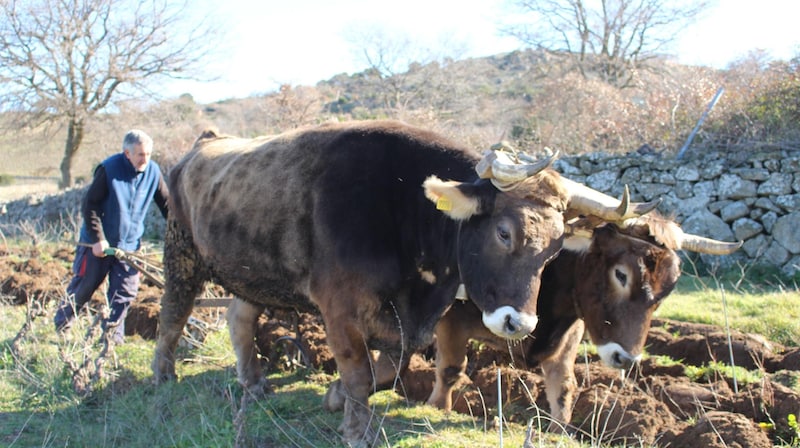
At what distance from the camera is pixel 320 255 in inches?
207

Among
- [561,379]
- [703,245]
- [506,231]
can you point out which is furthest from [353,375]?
[703,245]

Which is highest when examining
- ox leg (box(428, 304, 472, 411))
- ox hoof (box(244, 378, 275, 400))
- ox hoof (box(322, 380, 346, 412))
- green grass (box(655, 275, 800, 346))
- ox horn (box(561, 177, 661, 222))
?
ox horn (box(561, 177, 661, 222))

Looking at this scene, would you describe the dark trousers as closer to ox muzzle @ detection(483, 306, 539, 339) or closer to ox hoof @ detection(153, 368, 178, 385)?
ox hoof @ detection(153, 368, 178, 385)

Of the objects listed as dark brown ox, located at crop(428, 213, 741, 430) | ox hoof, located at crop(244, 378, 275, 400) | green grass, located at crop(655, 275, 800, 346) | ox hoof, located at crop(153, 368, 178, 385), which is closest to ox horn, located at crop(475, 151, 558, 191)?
dark brown ox, located at crop(428, 213, 741, 430)

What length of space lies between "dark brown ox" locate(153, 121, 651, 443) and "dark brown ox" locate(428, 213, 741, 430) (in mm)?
392

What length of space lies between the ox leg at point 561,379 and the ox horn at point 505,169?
1904mm

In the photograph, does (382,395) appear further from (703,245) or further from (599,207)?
(703,245)

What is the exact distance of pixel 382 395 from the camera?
21.4 ft

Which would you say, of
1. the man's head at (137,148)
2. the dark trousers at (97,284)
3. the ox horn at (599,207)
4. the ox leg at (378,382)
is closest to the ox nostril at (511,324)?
the ox horn at (599,207)

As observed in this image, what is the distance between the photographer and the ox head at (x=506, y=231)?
4.48m

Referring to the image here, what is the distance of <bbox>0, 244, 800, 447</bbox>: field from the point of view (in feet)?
17.4

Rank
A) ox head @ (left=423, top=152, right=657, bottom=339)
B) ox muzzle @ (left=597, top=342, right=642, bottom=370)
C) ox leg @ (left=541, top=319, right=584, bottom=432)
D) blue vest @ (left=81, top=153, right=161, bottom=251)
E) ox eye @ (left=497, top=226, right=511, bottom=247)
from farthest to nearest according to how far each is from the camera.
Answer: blue vest @ (left=81, top=153, right=161, bottom=251) → ox leg @ (left=541, top=319, right=584, bottom=432) → ox muzzle @ (left=597, top=342, right=642, bottom=370) → ox eye @ (left=497, top=226, right=511, bottom=247) → ox head @ (left=423, top=152, right=657, bottom=339)

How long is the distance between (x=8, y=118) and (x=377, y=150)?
28.3 metres

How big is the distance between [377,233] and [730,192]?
9939 mm
